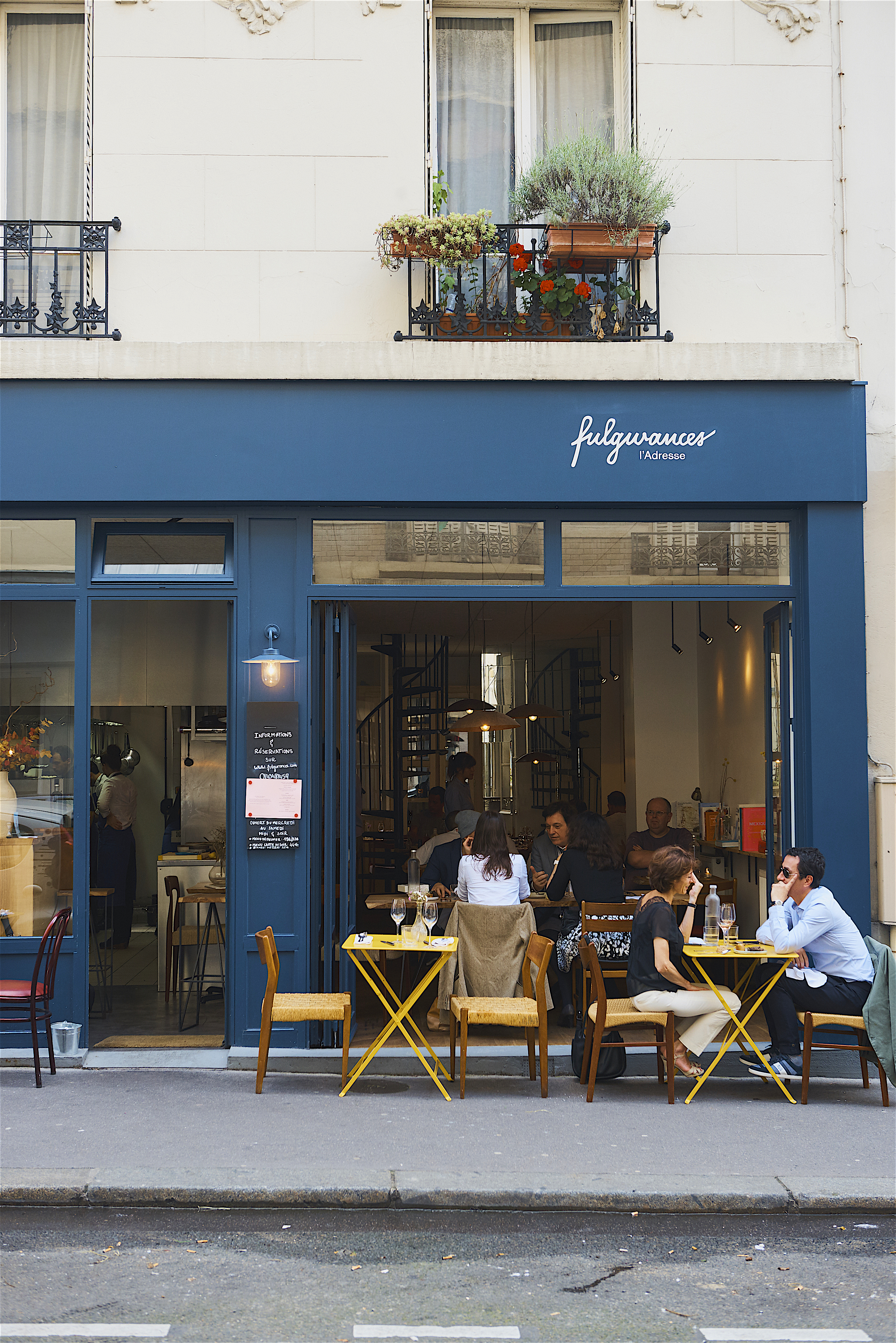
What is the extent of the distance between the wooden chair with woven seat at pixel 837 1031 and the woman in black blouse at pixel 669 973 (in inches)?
15.7

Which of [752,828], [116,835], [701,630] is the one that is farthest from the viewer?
[701,630]

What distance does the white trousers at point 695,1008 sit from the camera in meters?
6.57

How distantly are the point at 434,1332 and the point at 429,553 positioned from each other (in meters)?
4.67

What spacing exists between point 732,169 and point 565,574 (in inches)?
113

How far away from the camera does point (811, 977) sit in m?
6.71

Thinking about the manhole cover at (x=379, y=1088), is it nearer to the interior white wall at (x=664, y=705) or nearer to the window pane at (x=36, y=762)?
the window pane at (x=36, y=762)

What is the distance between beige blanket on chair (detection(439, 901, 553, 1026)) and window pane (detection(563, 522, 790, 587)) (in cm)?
217

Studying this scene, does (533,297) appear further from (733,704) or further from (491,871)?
(733,704)

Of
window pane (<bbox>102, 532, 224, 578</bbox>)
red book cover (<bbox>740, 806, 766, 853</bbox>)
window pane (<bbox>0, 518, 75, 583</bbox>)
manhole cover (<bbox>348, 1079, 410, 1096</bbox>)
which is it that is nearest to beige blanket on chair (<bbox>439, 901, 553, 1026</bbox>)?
manhole cover (<bbox>348, 1079, 410, 1096</bbox>)

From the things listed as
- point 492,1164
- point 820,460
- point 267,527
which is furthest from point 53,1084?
point 820,460

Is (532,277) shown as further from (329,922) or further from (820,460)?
(329,922)

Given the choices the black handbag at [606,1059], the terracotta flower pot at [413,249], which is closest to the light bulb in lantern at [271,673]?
the terracotta flower pot at [413,249]

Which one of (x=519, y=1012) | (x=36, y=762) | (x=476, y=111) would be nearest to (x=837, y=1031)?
(x=519, y=1012)

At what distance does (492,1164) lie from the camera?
5.38 meters
